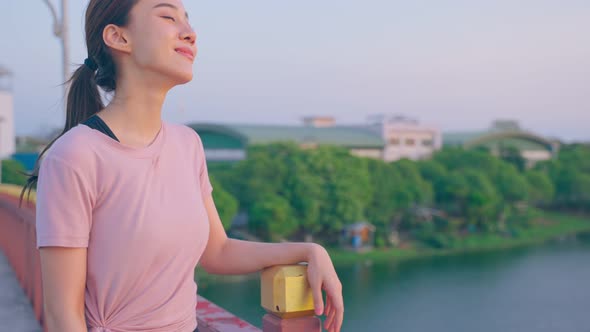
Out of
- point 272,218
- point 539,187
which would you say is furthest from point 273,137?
point 539,187

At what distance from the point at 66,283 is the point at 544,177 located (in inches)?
1232

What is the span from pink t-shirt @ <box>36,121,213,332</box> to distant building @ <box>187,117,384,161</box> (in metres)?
26.8

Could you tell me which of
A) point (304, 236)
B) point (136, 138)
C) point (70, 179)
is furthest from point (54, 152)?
point (304, 236)

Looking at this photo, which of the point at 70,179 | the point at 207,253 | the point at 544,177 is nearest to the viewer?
the point at 70,179

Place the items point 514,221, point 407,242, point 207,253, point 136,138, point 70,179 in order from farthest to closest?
point 514,221
point 407,242
point 207,253
point 136,138
point 70,179

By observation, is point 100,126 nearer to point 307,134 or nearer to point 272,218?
point 272,218

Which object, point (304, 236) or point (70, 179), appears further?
point (304, 236)

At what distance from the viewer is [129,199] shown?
128cm

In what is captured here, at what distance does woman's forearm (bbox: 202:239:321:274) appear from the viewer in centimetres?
146

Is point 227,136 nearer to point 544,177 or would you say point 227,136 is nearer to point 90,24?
point 544,177

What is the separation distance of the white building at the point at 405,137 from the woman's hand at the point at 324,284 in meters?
32.1

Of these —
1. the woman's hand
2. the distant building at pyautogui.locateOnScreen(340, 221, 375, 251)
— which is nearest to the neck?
the woman's hand

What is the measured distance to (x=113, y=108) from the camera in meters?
1.41

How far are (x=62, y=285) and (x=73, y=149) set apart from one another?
28cm
